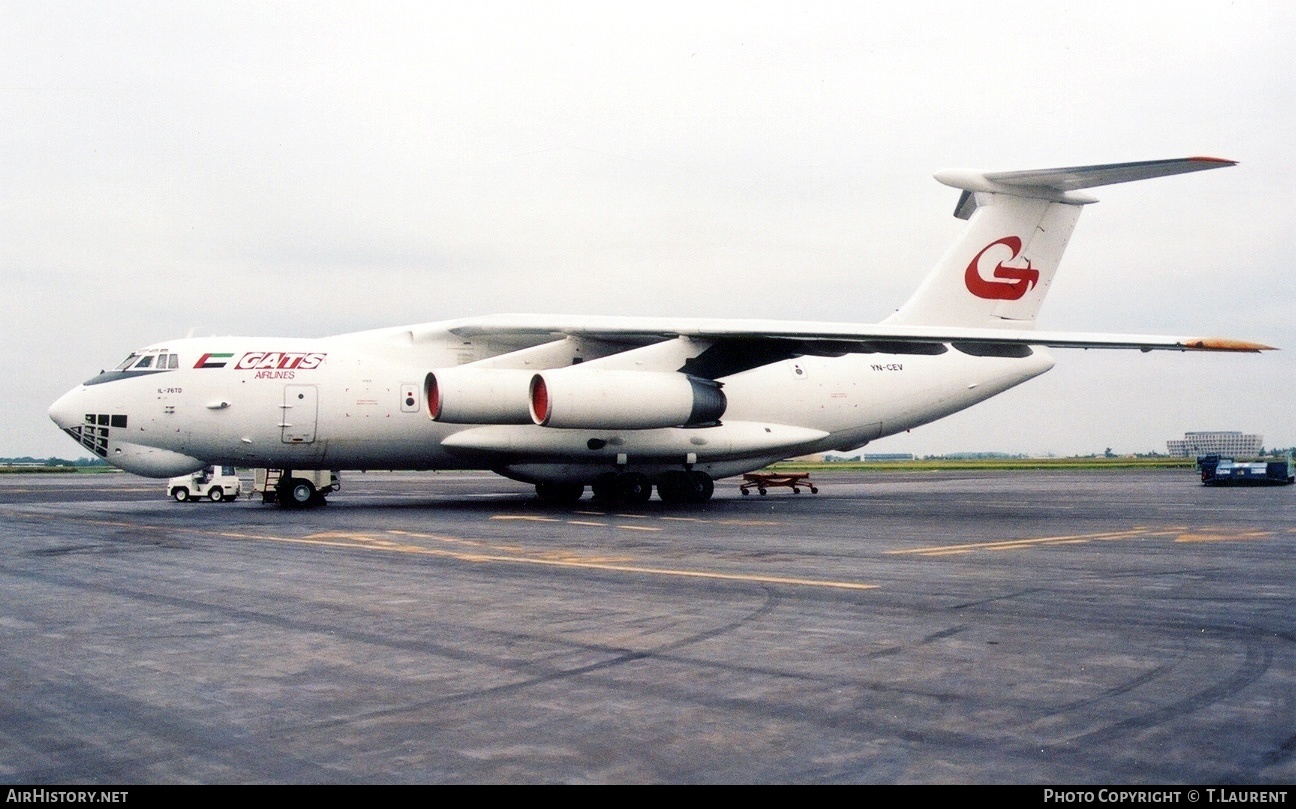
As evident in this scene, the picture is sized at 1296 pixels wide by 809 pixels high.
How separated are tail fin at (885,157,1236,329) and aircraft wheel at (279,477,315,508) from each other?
13549 millimetres

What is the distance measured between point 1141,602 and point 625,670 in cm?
471

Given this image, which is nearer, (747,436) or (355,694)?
(355,694)

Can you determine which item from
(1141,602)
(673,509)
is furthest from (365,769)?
(673,509)

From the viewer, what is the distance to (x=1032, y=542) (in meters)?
13.7

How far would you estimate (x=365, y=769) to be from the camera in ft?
14.0

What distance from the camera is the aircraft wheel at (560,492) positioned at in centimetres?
2327

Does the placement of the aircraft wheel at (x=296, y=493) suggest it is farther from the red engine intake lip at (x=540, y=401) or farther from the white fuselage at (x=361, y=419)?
the red engine intake lip at (x=540, y=401)

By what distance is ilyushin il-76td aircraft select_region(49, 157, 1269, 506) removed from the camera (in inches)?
791

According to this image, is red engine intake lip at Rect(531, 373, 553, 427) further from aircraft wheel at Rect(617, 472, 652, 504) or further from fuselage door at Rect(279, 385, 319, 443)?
fuselage door at Rect(279, 385, 319, 443)

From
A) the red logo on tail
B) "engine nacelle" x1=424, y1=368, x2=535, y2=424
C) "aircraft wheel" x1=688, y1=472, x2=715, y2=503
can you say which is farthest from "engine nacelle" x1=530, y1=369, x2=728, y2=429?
the red logo on tail

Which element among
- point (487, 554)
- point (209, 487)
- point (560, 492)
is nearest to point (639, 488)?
point (560, 492)
